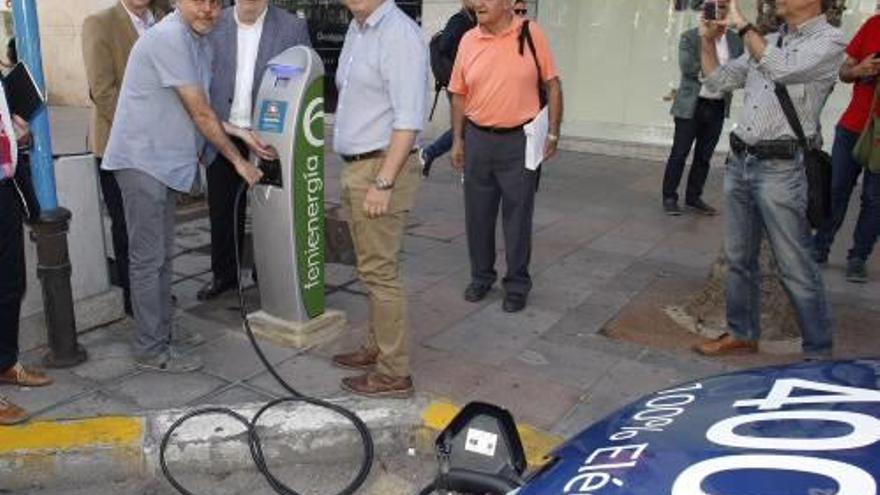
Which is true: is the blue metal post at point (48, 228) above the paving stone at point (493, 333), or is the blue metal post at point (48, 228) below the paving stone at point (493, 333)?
above

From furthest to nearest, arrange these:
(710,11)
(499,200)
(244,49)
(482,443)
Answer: (499,200) < (244,49) < (710,11) < (482,443)

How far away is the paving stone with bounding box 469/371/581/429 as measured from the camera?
136 inches

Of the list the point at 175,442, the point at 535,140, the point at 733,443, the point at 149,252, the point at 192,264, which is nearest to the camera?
the point at 733,443

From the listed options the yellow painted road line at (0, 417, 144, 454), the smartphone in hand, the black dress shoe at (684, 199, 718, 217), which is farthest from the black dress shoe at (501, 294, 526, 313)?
the black dress shoe at (684, 199, 718, 217)

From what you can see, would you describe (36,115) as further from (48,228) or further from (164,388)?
(164,388)

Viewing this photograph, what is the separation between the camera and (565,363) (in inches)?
157

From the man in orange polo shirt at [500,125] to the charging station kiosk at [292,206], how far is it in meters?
1.01

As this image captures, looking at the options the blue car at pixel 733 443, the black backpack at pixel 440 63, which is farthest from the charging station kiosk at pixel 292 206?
the black backpack at pixel 440 63

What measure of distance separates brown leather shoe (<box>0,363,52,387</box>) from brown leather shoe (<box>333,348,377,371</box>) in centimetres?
133

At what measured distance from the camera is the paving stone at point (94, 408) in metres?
3.41

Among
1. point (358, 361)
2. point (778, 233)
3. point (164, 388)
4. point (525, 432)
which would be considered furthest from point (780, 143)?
point (164, 388)

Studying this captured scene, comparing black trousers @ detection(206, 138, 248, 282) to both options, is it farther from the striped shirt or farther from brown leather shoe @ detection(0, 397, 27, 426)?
the striped shirt

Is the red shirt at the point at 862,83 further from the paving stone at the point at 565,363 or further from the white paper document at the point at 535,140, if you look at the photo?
the paving stone at the point at 565,363

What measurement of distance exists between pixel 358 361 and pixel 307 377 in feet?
0.84
